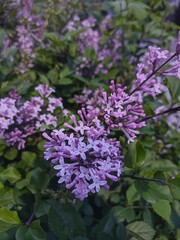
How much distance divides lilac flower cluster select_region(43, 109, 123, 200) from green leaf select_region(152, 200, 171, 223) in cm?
23

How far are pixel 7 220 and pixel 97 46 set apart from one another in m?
1.22

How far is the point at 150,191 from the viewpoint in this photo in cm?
117

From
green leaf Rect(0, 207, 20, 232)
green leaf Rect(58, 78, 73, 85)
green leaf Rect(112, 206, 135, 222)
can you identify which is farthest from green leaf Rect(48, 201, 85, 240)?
green leaf Rect(58, 78, 73, 85)

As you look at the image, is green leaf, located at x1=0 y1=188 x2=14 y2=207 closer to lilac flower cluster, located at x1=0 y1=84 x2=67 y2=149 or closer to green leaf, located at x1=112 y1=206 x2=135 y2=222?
lilac flower cluster, located at x1=0 y1=84 x2=67 y2=149

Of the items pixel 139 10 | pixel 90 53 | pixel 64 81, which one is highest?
pixel 139 10

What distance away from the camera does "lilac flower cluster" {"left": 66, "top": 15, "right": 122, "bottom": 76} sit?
2.01m

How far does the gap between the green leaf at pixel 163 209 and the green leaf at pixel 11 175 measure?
1.59 ft

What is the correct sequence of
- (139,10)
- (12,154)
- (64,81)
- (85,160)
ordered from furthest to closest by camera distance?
(139,10) → (64,81) → (12,154) → (85,160)

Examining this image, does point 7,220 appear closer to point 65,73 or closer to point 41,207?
point 41,207

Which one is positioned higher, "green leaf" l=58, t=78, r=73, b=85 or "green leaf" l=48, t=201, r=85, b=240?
"green leaf" l=58, t=78, r=73, b=85

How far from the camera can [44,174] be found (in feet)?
4.47

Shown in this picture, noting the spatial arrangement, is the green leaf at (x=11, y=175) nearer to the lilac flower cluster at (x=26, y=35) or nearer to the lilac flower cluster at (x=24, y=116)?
the lilac flower cluster at (x=24, y=116)

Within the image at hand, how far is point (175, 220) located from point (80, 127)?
56cm

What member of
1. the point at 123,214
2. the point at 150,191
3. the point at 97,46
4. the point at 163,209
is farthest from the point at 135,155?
the point at 97,46
